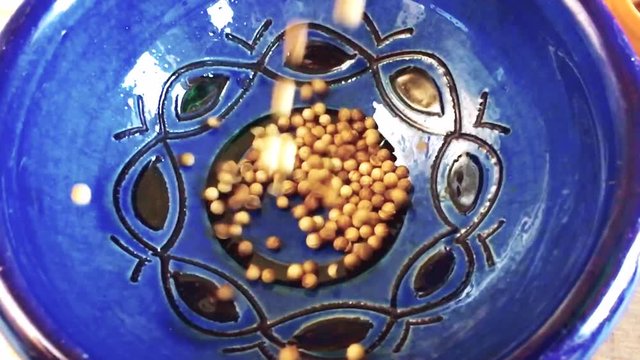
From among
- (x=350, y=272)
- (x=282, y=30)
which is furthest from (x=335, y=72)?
(x=350, y=272)

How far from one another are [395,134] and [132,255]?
0.92ft

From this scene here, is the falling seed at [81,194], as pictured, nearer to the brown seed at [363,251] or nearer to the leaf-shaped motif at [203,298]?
the leaf-shaped motif at [203,298]

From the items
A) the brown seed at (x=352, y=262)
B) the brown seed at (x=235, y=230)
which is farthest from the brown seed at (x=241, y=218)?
the brown seed at (x=352, y=262)

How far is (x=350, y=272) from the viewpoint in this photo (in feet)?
2.56

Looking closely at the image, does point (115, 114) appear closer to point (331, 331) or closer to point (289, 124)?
point (289, 124)

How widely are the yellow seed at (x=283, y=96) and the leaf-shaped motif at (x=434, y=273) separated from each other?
0.75 ft

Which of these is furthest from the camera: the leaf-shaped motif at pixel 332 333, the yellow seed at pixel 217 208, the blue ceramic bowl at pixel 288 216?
the yellow seed at pixel 217 208

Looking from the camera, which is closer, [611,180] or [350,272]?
[611,180]

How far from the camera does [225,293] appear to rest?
0.77 metres

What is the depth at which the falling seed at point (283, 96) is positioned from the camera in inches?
34.8

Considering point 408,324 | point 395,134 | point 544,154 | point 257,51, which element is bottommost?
point 408,324

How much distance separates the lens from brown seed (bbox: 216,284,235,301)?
769 mm

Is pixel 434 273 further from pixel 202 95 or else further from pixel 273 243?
pixel 202 95

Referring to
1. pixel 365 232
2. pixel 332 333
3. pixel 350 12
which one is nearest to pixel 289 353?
pixel 332 333
